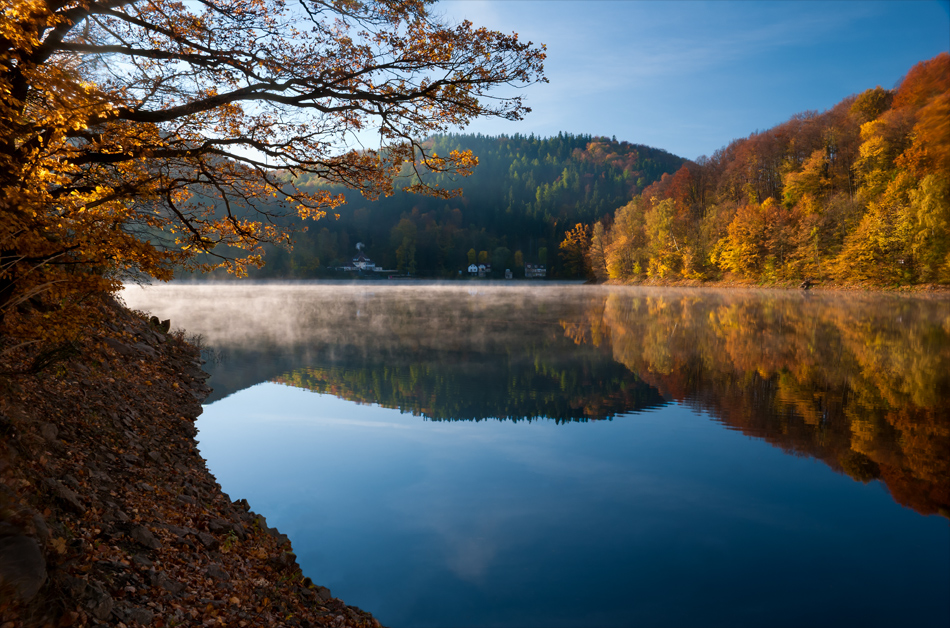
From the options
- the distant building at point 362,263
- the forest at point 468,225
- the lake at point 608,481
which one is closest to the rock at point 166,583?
the lake at point 608,481

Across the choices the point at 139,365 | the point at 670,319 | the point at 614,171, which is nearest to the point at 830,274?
the point at 670,319

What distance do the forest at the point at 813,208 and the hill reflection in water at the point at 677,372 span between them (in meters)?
18.8

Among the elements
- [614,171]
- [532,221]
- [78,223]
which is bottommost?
[78,223]

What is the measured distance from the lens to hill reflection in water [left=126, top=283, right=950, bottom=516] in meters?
9.92

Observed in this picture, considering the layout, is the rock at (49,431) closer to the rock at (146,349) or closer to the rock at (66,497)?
the rock at (66,497)

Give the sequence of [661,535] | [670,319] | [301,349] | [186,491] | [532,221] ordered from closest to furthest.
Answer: [186,491]
[661,535]
[301,349]
[670,319]
[532,221]

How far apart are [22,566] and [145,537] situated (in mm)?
1264

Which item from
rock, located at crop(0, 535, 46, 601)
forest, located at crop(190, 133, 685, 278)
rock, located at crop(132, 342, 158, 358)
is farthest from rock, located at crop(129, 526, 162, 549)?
forest, located at crop(190, 133, 685, 278)

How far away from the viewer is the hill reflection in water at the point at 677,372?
9.92m

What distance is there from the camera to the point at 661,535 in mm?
6699

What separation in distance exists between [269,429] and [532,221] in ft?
468

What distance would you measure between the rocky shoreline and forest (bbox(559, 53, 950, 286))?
37.6 metres

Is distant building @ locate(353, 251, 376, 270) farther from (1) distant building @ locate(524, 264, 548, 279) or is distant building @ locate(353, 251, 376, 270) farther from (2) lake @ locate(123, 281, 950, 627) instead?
(2) lake @ locate(123, 281, 950, 627)

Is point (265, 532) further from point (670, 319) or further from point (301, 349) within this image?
point (670, 319)
